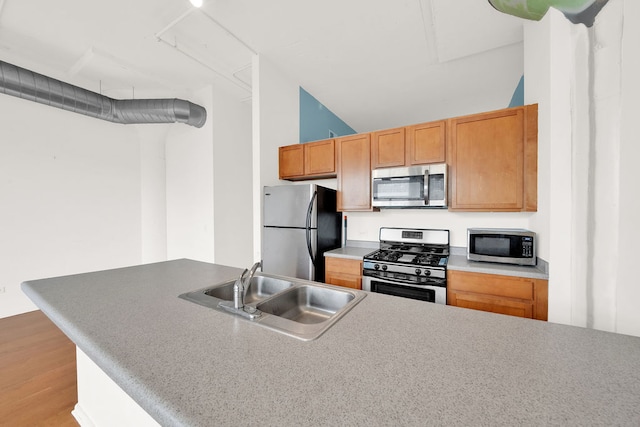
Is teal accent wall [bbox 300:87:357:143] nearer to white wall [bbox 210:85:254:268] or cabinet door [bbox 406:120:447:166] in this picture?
white wall [bbox 210:85:254:268]

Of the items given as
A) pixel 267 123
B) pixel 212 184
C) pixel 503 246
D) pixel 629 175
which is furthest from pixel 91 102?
pixel 503 246

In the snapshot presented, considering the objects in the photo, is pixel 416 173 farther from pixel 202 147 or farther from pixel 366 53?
pixel 202 147

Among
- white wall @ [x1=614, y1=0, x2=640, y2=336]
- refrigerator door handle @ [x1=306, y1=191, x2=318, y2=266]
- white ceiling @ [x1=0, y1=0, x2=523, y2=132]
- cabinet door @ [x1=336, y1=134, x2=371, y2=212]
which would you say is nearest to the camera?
white wall @ [x1=614, y1=0, x2=640, y2=336]

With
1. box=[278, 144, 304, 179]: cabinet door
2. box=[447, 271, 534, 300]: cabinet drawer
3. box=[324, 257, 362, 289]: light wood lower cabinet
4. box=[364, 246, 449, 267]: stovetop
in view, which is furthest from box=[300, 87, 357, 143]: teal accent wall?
box=[447, 271, 534, 300]: cabinet drawer

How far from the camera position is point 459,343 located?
0.77 m

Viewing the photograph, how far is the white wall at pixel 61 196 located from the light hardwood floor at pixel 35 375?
70 cm

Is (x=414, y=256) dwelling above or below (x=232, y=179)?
below

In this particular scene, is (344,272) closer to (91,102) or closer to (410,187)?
(410,187)

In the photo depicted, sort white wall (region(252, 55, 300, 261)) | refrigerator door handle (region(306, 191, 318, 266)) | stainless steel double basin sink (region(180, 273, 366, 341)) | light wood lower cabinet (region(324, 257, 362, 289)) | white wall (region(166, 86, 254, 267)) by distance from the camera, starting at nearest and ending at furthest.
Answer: stainless steel double basin sink (region(180, 273, 366, 341)), light wood lower cabinet (region(324, 257, 362, 289)), refrigerator door handle (region(306, 191, 318, 266)), white wall (region(252, 55, 300, 261)), white wall (region(166, 86, 254, 267))

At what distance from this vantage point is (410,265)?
7.27ft

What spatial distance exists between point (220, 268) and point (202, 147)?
2.76 metres

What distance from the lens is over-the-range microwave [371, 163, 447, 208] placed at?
7.68 feet

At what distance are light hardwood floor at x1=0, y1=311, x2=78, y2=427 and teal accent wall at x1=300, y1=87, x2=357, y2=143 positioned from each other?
11.2ft

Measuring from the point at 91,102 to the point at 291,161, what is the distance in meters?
2.79
